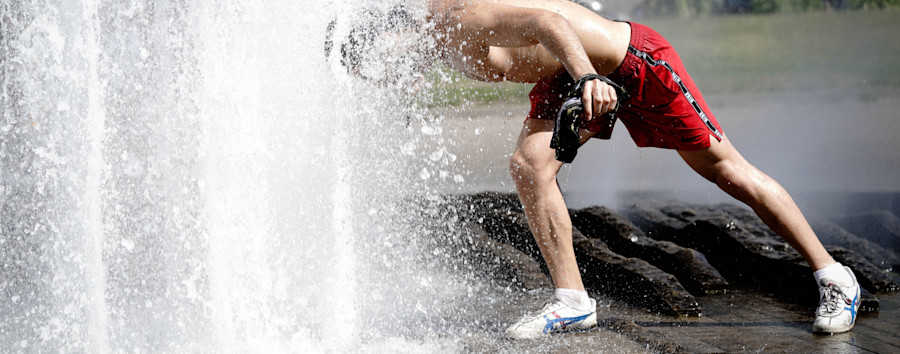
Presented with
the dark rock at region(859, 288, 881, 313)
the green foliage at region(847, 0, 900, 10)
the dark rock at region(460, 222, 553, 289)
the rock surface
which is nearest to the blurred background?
the green foliage at region(847, 0, 900, 10)

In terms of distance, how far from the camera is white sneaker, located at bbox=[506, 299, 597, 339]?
116 inches

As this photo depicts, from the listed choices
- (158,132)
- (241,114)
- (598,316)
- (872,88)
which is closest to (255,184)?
(241,114)

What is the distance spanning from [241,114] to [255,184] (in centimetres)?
27

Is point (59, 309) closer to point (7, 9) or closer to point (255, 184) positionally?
point (255, 184)

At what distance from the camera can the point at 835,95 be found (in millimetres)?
9461

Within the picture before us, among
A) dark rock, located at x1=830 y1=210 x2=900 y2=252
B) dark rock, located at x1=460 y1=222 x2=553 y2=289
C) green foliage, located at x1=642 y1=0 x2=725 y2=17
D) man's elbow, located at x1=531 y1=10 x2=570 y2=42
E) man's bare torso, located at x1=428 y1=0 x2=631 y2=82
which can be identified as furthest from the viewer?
green foliage, located at x1=642 y1=0 x2=725 y2=17

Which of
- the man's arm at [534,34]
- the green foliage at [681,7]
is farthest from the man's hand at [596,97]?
the green foliage at [681,7]

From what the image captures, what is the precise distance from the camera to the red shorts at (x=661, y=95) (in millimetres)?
2979

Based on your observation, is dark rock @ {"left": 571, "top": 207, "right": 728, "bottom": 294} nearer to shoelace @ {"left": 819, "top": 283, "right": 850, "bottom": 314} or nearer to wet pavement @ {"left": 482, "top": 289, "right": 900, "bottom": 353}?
wet pavement @ {"left": 482, "top": 289, "right": 900, "bottom": 353}

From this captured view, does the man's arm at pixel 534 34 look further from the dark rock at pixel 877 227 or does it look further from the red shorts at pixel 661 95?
the dark rock at pixel 877 227

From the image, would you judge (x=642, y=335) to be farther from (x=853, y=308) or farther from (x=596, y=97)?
(x=596, y=97)

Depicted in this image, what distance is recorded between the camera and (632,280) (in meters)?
3.60

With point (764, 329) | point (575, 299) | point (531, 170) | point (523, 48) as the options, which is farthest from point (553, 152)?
point (764, 329)

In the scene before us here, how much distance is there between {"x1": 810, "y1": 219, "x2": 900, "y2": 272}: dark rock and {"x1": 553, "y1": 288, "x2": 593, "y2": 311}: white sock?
193 centimetres
